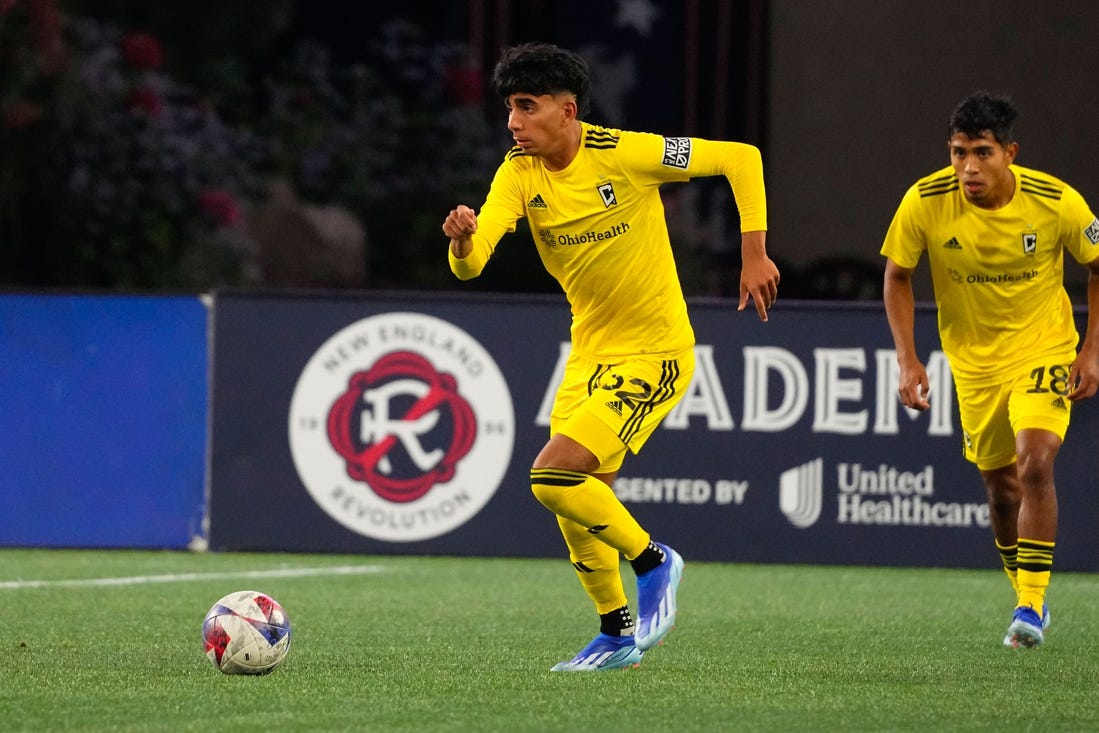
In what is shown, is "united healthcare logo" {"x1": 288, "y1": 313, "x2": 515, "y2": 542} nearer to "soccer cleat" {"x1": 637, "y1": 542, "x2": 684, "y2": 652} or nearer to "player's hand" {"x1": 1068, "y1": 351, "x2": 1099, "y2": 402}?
"player's hand" {"x1": 1068, "y1": 351, "x2": 1099, "y2": 402}

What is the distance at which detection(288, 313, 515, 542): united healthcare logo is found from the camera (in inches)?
435

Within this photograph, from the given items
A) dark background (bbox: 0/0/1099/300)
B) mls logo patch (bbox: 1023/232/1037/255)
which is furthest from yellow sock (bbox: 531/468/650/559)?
dark background (bbox: 0/0/1099/300)

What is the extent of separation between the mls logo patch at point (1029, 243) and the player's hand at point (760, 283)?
5.30 ft

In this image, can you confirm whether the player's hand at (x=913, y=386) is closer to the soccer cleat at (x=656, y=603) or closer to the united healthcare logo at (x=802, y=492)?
the soccer cleat at (x=656, y=603)

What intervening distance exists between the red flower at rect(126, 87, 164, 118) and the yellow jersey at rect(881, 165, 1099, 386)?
8449 millimetres

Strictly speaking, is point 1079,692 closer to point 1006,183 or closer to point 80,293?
point 1006,183

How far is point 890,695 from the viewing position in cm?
599

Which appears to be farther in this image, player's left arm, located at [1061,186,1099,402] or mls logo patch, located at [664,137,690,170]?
player's left arm, located at [1061,186,1099,402]

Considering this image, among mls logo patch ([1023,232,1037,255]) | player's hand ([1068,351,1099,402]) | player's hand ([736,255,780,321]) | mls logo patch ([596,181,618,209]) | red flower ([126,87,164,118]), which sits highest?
red flower ([126,87,164,118])

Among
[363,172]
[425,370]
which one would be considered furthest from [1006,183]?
[363,172]

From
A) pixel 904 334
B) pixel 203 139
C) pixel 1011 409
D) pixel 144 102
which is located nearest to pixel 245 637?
pixel 904 334

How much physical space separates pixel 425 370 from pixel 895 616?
3.55 meters

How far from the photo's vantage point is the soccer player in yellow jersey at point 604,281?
6703 mm

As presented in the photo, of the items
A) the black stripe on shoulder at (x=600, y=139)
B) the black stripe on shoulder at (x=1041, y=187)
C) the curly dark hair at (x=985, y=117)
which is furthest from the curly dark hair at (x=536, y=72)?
the black stripe on shoulder at (x=1041, y=187)
